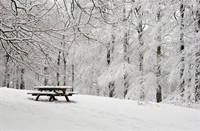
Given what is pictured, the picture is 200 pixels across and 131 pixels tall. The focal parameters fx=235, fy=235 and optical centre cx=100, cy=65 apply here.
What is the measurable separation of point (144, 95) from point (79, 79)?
7.04m

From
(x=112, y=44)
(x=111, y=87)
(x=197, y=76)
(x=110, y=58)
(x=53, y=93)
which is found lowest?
(x=111, y=87)

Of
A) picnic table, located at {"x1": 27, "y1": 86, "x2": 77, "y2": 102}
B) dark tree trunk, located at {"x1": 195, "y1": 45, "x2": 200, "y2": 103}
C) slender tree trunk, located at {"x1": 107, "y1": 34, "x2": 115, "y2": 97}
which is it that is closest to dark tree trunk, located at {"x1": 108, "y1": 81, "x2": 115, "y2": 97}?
slender tree trunk, located at {"x1": 107, "y1": 34, "x2": 115, "y2": 97}

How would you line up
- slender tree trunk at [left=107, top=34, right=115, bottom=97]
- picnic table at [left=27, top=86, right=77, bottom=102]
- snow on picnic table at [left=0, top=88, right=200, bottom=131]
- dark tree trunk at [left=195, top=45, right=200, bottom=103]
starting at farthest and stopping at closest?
slender tree trunk at [left=107, top=34, right=115, bottom=97]
picnic table at [left=27, top=86, right=77, bottom=102]
dark tree trunk at [left=195, top=45, right=200, bottom=103]
snow on picnic table at [left=0, top=88, right=200, bottom=131]

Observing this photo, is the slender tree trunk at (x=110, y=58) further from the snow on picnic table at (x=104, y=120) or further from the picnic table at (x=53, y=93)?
the snow on picnic table at (x=104, y=120)

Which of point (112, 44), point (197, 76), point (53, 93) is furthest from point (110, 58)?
point (197, 76)

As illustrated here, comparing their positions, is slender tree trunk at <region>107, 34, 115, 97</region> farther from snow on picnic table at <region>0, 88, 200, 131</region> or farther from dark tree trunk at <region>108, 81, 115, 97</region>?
snow on picnic table at <region>0, 88, 200, 131</region>

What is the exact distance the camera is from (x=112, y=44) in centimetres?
1800

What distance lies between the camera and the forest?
5.38 m

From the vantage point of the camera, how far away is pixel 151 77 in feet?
49.5

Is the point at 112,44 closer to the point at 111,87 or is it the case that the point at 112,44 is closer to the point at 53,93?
the point at 111,87

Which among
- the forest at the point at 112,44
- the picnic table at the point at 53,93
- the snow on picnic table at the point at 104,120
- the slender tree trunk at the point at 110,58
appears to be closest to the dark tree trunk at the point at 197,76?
the forest at the point at 112,44

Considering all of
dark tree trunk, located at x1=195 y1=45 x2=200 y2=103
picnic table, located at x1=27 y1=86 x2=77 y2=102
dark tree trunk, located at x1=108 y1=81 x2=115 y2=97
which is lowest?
dark tree trunk, located at x1=108 y1=81 x2=115 y2=97

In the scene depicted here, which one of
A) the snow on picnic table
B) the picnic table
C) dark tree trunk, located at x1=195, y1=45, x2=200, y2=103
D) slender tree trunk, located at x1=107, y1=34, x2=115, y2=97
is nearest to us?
the snow on picnic table

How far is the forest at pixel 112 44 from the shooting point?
5379 mm
